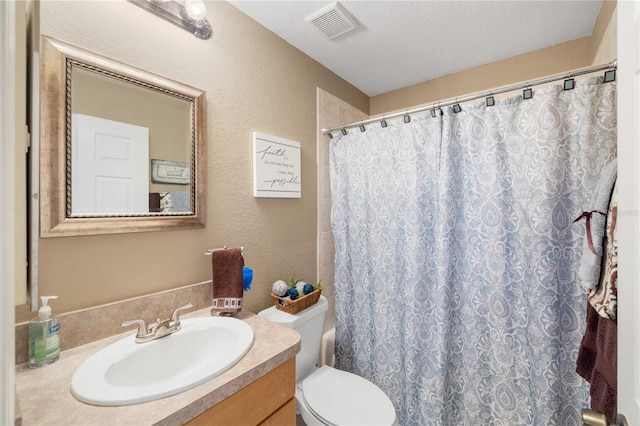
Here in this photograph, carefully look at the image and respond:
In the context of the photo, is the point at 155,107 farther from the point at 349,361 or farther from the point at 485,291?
the point at 349,361

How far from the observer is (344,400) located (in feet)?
4.50

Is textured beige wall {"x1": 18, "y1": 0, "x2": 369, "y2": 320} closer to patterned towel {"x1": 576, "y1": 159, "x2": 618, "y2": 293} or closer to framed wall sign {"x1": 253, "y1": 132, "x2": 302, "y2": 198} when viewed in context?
framed wall sign {"x1": 253, "y1": 132, "x2": 302, "y2": 198}

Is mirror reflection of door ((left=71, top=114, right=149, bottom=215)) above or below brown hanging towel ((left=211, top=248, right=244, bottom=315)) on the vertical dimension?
above

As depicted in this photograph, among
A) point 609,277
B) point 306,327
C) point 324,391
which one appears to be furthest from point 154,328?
point 609,277

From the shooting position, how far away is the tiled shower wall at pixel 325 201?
1.99 meters

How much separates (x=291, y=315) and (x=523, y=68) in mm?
2245

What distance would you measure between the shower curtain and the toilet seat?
0.37 metres

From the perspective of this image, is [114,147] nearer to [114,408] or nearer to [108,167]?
[108,167]

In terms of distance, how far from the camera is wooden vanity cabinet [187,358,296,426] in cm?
74

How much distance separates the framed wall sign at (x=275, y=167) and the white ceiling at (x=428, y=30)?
0.66 metres

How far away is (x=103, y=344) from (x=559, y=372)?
6.35 feet

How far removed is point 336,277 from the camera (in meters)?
2.01

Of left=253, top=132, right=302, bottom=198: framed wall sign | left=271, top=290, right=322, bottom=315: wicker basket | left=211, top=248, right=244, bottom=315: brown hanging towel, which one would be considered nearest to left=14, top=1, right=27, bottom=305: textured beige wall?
left=211, top=248, right=244, bottom=315: brown hanging towel

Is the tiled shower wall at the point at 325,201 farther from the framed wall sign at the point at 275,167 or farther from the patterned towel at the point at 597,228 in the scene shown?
the patterned towel at the point at 597,228
